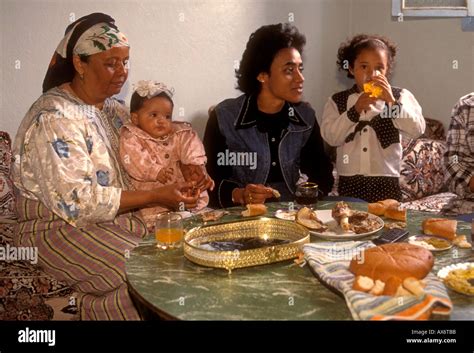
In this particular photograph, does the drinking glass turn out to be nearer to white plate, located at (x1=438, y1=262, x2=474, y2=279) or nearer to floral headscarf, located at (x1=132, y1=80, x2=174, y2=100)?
white plate, located at (x1=438, y1=262, x2=474, y2=279)

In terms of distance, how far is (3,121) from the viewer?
2.68 metres

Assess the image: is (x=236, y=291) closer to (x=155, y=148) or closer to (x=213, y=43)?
(x=155, y=148)

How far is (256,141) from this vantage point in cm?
268

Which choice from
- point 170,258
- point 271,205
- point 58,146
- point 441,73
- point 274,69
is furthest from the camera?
point 441,73

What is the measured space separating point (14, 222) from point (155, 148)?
650 mm

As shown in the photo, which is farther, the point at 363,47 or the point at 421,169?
the point at 421,169

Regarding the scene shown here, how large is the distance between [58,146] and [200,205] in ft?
2.30

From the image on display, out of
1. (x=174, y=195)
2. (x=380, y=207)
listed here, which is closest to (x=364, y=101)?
(x=380, y=207)

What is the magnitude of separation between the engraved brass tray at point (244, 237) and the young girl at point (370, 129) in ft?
3.74

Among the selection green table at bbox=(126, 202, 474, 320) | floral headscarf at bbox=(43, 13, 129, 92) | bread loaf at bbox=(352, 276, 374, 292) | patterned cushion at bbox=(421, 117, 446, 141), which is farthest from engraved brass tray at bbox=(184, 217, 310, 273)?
patterned cushion at bbox=(421, 117, 446, 141)

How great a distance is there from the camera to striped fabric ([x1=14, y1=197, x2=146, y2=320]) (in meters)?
1.95

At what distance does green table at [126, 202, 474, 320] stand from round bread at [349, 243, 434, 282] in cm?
8
